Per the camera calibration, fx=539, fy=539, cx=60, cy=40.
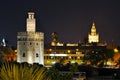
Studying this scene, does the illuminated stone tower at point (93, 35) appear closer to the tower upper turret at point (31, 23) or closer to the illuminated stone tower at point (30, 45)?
the tower upper turret at point (31, 23)

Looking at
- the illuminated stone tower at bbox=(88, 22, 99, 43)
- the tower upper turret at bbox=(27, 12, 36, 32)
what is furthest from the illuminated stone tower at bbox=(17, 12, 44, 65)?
the illuminated stone tower at bbox=(88, 22, 99, 43)

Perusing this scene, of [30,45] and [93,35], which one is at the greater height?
[93,35]

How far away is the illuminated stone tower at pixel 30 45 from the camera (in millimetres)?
69438

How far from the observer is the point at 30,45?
236 feet

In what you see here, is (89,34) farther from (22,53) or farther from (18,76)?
(18,76)

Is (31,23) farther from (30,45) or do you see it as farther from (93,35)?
(93,35)

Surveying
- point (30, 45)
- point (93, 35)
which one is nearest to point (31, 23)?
point (30, 45)

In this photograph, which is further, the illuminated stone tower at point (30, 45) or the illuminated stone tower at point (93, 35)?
the illuminated stone tower at point (93, 35)

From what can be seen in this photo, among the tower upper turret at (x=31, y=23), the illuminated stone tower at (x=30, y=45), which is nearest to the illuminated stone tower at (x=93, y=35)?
the tower upper turret at (x=31, y=23)

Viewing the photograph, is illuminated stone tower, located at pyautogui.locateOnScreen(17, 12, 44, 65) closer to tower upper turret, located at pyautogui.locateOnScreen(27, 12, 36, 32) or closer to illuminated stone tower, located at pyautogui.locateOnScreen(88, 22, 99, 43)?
tower upper turret, located at pyautogui.locateOnScreen(27, 12, 36, 32)

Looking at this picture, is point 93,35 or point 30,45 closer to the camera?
point 30,45

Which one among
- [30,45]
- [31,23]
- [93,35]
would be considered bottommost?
[30,45]

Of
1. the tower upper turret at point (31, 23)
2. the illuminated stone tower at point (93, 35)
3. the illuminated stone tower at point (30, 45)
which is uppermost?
the illuminated stone tower at point (93, 35)

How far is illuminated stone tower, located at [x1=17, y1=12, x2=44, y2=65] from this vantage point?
228 feet
